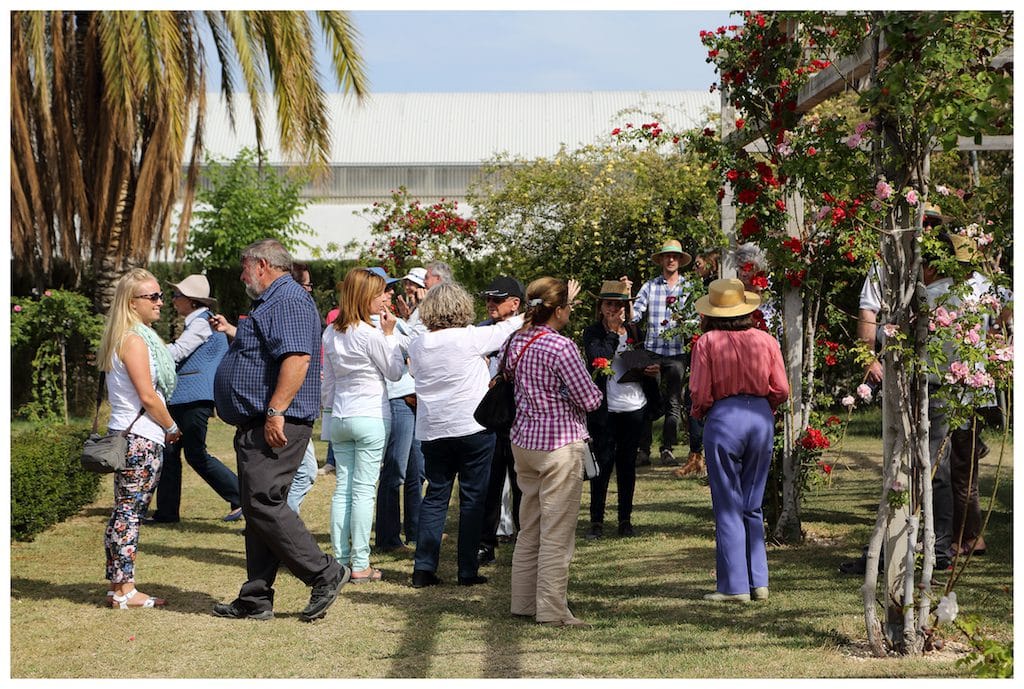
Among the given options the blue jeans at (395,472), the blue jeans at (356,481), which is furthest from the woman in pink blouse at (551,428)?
the blue jeans at (395,472)

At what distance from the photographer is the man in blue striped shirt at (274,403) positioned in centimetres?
572

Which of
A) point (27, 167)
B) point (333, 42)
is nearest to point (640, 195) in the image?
point (333, 42)

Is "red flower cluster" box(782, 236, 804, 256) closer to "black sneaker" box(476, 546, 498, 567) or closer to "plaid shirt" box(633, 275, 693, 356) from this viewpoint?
"black sneaker" box(476, 546, 498, 567)

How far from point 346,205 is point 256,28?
1267 cm

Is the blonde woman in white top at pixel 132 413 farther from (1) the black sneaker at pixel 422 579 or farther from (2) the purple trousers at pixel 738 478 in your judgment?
(2) the purple trousers at pixel 738 478

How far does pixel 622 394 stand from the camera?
8.07m

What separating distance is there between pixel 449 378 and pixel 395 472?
130 centimetres

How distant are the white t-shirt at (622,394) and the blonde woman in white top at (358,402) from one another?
178cm

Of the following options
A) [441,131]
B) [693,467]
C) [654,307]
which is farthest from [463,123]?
[693,467]

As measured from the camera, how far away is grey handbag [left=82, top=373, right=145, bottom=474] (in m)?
6.11

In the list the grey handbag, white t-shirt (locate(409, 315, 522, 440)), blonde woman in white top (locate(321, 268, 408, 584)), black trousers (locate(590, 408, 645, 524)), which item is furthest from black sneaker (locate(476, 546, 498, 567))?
the grey handbag

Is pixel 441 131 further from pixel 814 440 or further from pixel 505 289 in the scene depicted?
pixel 814 440

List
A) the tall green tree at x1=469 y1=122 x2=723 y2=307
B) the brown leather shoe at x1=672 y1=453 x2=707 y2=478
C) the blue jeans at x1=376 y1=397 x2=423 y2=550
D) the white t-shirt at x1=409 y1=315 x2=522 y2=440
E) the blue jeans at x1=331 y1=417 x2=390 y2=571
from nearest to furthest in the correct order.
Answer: the white t-shirt at x1=409 y1=315 x2=522 y2=440, the blue jeans at x1=331 y1=417 x2=390 y2=571, the blue jeans at x1=376 y1=397 x2=423 y2=550, the brown leather shoe at x1=672 y1=453 x2=707 y2=478, the tall green tree at x1=469 y1=122 x2=723 y2=307

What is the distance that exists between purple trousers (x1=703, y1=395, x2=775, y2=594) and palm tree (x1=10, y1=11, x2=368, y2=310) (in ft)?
30.3
